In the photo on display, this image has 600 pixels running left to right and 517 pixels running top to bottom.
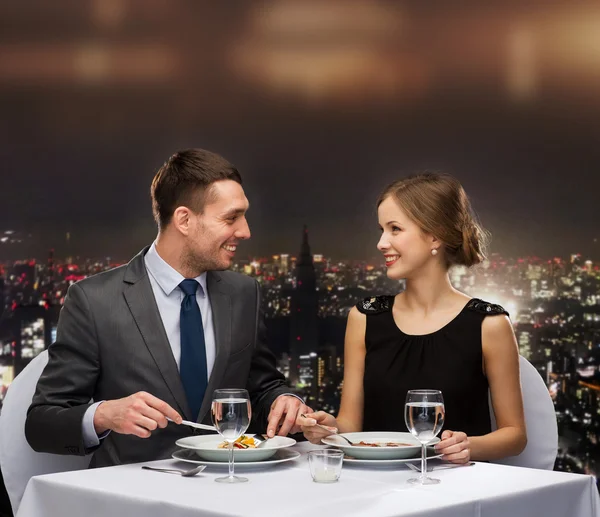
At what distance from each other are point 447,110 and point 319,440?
3713mm

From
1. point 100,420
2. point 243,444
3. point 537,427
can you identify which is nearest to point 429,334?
point 537,427

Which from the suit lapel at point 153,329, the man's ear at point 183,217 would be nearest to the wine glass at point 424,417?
the suit lapel at point 153,329

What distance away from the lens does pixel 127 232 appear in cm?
548

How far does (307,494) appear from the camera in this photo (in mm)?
1653

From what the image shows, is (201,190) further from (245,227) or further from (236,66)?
(236,66)

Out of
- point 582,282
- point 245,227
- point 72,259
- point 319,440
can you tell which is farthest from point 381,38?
point 319,440

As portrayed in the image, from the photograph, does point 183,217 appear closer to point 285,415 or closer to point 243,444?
point 285,415

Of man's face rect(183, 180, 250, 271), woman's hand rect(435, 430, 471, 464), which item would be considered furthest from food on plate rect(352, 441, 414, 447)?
man's face rect(183, 180, 250, 271)

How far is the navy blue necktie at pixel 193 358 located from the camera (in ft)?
8.00

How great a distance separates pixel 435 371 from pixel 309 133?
3.26 meters

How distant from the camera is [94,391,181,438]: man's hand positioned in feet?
6.23

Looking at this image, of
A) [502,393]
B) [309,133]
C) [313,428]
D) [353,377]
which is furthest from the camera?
[309,133]

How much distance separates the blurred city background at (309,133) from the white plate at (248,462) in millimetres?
3171

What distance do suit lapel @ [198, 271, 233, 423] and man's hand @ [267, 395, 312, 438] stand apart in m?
0.28
